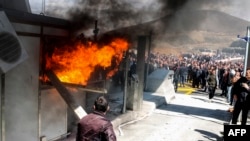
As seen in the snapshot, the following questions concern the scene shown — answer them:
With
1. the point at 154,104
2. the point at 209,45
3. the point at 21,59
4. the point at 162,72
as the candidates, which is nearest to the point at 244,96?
the point at 154,104

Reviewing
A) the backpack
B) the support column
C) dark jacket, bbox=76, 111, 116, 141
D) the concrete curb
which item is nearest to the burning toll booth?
the concrete curb

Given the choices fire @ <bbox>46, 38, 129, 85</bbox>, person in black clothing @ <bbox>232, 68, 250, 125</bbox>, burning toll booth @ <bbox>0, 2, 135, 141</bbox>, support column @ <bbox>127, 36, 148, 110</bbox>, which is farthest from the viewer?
support column @ <bbox>127, 36, 148, 110</bbox>

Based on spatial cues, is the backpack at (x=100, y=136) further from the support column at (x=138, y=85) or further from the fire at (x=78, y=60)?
the support column at (x=138, y=85)

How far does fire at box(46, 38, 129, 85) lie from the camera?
22.5 feet

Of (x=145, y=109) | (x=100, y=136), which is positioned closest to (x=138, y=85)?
(x=145, y=109)

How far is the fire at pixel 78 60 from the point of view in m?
6.87

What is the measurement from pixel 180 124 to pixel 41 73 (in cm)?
488

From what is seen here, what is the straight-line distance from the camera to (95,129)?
381 cm

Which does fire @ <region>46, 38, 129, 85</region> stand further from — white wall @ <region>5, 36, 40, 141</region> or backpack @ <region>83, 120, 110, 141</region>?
backpack @ <region>83, 120, 110, 141</region>

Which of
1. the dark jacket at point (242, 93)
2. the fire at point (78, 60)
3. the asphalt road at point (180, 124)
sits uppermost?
the fire at point (78, 60)

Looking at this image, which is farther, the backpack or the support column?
the support column

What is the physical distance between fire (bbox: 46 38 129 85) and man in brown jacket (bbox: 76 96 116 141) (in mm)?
3008

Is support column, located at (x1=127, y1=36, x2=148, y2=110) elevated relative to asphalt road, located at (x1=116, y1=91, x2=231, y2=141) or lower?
elevated

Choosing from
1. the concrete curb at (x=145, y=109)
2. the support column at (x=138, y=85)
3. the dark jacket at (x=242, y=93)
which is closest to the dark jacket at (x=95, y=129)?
the concrete curb at (x=145, y=109)
